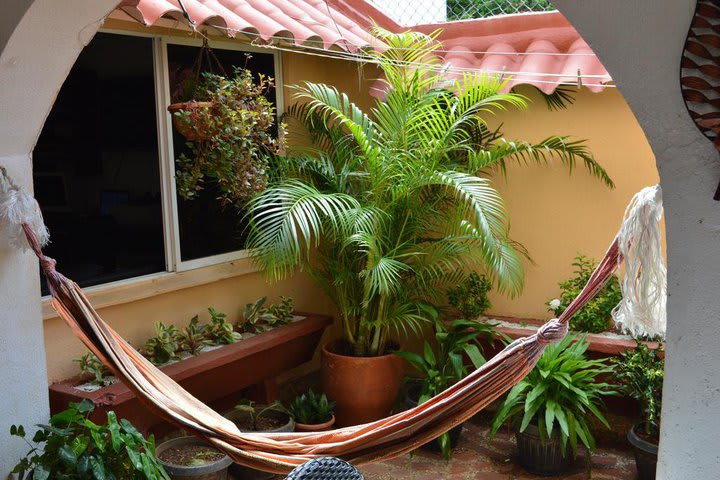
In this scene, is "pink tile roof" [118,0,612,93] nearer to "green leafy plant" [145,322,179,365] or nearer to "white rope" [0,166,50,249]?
"white rope" [0,166,50,249]

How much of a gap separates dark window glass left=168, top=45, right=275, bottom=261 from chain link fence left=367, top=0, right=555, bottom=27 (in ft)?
4.02

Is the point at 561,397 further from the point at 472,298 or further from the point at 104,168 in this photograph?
the point at 104,168

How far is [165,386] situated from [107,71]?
187 cm

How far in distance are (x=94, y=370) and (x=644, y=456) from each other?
2.58 meters

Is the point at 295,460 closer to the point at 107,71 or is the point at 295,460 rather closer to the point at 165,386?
the point at 165,386

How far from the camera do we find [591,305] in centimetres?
430

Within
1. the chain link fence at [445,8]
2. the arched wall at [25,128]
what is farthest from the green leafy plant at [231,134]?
the chain link fence at [445,8]

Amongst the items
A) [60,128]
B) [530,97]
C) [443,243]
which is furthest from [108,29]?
[530,97]

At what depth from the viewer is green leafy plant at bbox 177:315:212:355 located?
3.93 meters

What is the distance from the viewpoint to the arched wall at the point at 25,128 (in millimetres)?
2338

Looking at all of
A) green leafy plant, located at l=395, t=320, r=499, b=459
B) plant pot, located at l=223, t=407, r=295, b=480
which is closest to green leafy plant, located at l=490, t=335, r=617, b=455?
green leafy plant, located at l=395, t=320, r=499, b=459

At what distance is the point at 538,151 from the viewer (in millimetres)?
4602

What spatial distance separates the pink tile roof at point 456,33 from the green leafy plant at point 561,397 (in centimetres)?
141

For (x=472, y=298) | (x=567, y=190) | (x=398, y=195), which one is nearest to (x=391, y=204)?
(x=398, y=195)
